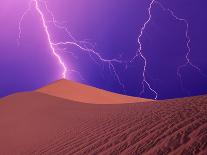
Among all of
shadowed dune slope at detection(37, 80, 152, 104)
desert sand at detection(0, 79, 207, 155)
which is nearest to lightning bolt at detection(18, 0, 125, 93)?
shadowed dune slope at detection(37, 80, 152, 104)

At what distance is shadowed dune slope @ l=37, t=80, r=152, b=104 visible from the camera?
1076 centimetres

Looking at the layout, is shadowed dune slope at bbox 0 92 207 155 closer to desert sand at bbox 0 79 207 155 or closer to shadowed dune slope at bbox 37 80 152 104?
desert sand at bbox 0 79 207 155

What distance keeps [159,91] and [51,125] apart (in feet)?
15.6

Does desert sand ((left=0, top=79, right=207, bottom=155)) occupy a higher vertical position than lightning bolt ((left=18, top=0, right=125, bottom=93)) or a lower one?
lower

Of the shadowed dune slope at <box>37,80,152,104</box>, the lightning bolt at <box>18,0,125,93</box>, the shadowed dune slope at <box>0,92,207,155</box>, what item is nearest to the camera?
the shadowed dune slope at <box>0,92,207,155</box>

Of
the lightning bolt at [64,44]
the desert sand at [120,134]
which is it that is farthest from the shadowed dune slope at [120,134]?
the lightning bolt at [64,44]

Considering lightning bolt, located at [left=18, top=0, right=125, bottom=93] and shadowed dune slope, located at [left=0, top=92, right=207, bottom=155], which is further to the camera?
lightning bolt, located at [left=18, top=0, right=125, bottom=93]

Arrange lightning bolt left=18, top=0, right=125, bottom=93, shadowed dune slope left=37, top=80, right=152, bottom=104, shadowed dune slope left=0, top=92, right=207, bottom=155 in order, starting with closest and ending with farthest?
shadowed dune slope left=0, top=92, right=207, bottom=155 → shadowed dune slope left=37, top=80, right=152, bottom=104 → lightning bolt left=18, top=0, right=125, bottom=93

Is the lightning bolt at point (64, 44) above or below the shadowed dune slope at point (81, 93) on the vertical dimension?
above

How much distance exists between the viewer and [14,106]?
9375 mm

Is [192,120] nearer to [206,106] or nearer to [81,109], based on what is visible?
[206,106]

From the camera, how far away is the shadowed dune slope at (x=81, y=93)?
35.3ft

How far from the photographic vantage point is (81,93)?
36.8ft

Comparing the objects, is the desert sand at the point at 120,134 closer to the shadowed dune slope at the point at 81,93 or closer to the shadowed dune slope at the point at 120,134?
the shadowed dune slope at the point at 120,134
